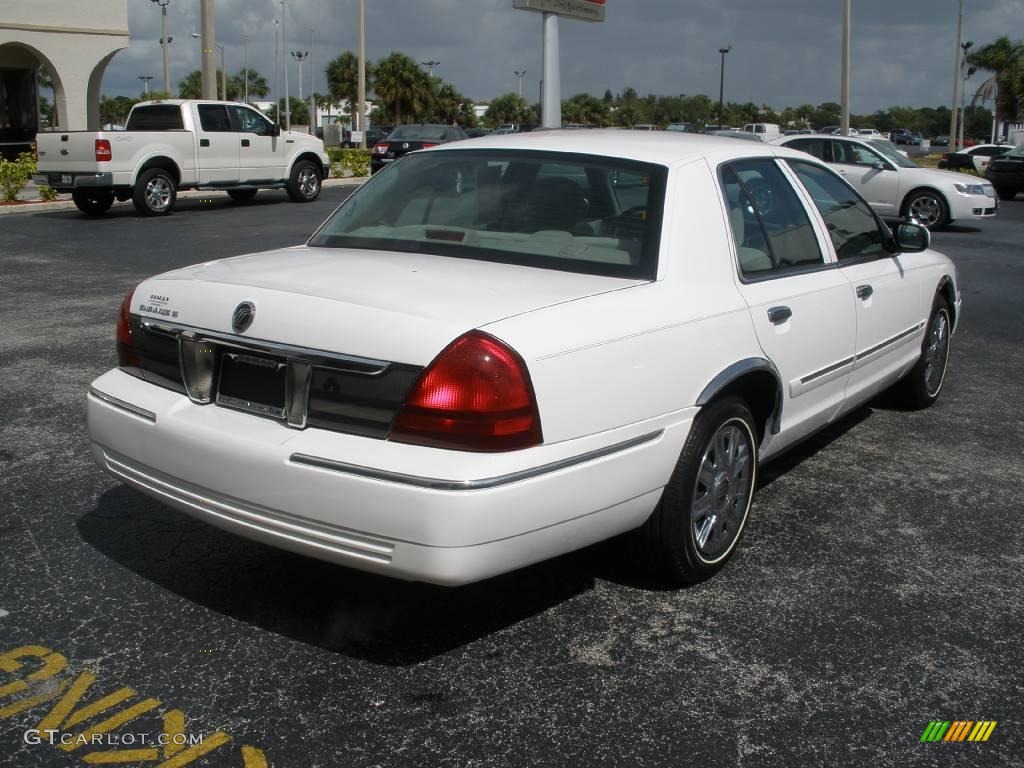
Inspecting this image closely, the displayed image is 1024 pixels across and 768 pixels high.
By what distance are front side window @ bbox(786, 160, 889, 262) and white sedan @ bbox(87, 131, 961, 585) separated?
0.63 ft

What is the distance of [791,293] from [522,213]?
114cm

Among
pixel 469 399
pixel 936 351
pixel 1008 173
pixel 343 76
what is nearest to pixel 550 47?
pixel 1008 173

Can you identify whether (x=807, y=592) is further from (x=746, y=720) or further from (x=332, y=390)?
(x=332, y=390)

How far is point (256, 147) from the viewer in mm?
20984

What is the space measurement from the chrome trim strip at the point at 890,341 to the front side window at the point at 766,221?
561 millimetres

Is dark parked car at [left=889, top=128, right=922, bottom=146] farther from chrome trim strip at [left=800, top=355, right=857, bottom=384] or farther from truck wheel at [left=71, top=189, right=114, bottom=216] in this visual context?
chrome trim strip at [left=800, top=355, right=857, bottom=384]

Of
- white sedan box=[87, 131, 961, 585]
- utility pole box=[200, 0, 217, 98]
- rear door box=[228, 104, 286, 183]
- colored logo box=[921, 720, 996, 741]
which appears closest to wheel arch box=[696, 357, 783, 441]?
white sedan box=[87, 131, 961, 585]

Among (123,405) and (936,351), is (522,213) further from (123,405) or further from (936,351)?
(936,351)

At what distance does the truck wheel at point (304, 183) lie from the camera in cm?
2214

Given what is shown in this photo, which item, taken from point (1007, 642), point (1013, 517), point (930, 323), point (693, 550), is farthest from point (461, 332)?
point (930, 323)

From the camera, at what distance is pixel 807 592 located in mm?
4055

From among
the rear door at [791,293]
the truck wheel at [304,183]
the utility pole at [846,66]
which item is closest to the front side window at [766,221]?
the rear door at [791,293]

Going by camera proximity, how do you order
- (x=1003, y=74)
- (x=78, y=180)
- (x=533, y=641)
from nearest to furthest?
(x=533, y=641)
(x=78, y=180)
(x=1003, y=74)

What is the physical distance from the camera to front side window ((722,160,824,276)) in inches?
173
